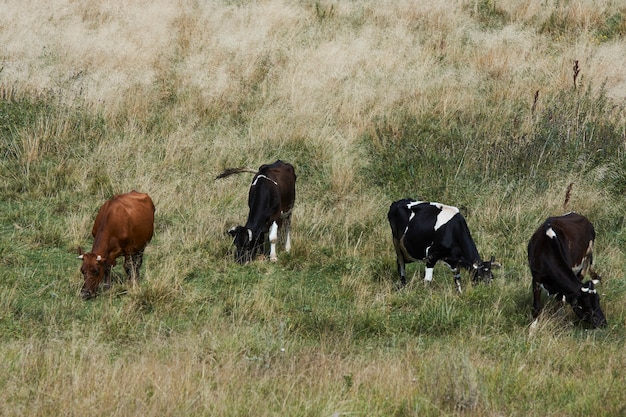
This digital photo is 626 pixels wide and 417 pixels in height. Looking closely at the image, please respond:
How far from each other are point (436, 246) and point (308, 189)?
3617 mm

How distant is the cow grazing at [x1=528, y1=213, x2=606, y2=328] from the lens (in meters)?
8.13

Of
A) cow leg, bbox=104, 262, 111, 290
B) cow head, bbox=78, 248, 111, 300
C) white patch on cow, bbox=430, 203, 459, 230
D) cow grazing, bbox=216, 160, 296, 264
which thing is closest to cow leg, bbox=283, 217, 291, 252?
cow grazing, bbox=216, 160, 296, 264

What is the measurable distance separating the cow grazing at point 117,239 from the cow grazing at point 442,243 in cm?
299

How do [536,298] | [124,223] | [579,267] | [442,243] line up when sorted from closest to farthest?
[536,298] → [579,267] → [124,223] → [442,243]

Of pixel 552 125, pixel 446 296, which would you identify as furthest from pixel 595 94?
pixel 446 296

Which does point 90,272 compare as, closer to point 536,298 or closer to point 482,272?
point 482,272

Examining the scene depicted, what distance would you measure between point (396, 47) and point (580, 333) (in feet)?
34.4

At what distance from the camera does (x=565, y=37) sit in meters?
17.9

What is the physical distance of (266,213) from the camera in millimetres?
10516

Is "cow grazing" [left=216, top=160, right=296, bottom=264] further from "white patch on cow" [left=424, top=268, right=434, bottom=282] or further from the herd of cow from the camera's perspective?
"white patch on cow" [left=424, top=268, right=434, bottom=282]

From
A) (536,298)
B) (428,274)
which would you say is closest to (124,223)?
(428,274)

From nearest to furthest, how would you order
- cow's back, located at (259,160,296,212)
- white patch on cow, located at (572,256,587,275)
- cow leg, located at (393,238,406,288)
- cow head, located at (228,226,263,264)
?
white patch on cow, located at (572,256,587,275)
cow leg, located at (393,238,406,288)
cow head, located at (228,226,263,264)
cow's back, located at (259,160,296,212)

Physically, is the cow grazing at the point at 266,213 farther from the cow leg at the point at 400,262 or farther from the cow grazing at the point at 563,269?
the cow grazing at the point at 563,269

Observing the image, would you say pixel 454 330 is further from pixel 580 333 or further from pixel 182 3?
pixel 182 3
